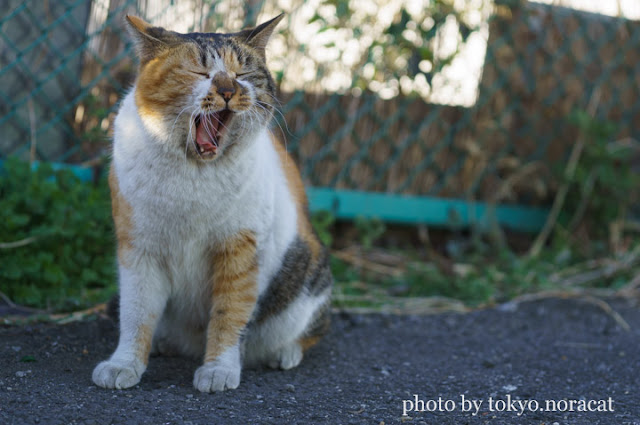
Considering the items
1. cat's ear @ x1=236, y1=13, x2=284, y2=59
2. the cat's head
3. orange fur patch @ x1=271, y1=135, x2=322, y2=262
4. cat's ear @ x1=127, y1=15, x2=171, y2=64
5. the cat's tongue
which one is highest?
cat's ear @ x1=236, y1=13, x2=284, y2=59

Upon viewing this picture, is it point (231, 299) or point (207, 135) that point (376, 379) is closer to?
point (231, 299)

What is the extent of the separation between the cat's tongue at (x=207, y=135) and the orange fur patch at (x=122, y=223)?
277mm

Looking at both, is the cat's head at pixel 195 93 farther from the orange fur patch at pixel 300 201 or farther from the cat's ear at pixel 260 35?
the orange fur patch at pixel 300 201

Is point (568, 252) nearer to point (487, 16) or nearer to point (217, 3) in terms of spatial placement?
point (487, 16)

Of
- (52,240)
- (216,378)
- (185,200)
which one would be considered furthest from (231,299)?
(52,240)

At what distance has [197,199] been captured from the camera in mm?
1812

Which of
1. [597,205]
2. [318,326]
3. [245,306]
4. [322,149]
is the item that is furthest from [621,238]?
[245,306]

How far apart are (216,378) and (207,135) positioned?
688 mm

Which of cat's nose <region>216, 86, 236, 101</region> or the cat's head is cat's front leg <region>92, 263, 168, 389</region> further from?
cat's nose <region>216, 86, 236, 101</region>

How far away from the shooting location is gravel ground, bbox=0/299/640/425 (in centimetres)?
168

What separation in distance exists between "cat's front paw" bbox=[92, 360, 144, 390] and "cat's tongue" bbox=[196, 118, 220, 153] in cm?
65

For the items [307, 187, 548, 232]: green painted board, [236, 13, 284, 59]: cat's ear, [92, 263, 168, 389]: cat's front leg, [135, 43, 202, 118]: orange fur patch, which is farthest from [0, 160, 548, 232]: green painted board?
[135, 43, 202, 118]: orange fur patch

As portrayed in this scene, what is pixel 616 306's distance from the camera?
3244 mm

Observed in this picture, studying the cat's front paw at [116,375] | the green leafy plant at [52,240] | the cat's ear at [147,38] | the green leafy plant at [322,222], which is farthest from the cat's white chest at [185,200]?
the green leafy plant at [322,222]
